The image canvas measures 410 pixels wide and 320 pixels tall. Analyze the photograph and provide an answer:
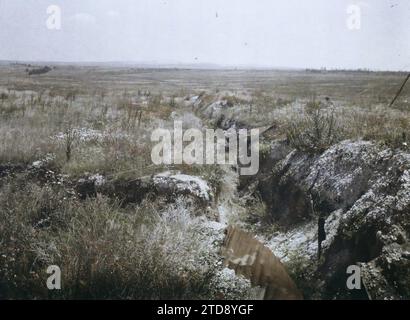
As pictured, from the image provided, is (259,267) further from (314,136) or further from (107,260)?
(314,136)

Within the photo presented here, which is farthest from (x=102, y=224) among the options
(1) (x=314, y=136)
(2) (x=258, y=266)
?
(1) (x=314, y=136)

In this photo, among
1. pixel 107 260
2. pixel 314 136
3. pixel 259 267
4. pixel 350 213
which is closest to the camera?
pixel 107 260

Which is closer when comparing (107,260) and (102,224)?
(107,260)

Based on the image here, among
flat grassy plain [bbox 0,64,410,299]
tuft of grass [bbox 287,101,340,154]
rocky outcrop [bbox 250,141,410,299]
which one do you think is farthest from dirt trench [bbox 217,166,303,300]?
tuft of grass [bbox 287,101,340,154]

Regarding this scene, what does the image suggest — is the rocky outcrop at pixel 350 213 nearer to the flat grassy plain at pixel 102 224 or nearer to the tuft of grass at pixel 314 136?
the tuft of grass at pixel 314 136

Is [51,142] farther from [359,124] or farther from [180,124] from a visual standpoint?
[359,124]

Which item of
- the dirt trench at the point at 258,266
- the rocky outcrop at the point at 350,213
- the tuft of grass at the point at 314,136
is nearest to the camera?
the rocky outcrop at the point at 350,213

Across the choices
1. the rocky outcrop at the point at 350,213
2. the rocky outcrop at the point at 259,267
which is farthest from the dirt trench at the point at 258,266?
the rocky outcrop at the point at 350,213

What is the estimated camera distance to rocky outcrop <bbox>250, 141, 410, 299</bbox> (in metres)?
3.72

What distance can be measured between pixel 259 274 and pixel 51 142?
16.2 ft

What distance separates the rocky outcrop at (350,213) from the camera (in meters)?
3.72

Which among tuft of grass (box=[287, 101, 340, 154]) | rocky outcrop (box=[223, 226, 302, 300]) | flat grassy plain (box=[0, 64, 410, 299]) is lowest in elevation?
rocky outcrop (box=[223, 226, 302, 300])

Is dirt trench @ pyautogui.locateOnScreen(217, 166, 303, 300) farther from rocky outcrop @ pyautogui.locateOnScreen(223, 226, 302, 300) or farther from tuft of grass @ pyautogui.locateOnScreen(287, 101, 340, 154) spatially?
tuft of grass @ pyautogui.locateOnScreen(287, 101, 340, 154)

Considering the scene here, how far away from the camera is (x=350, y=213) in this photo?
4.48 meters
